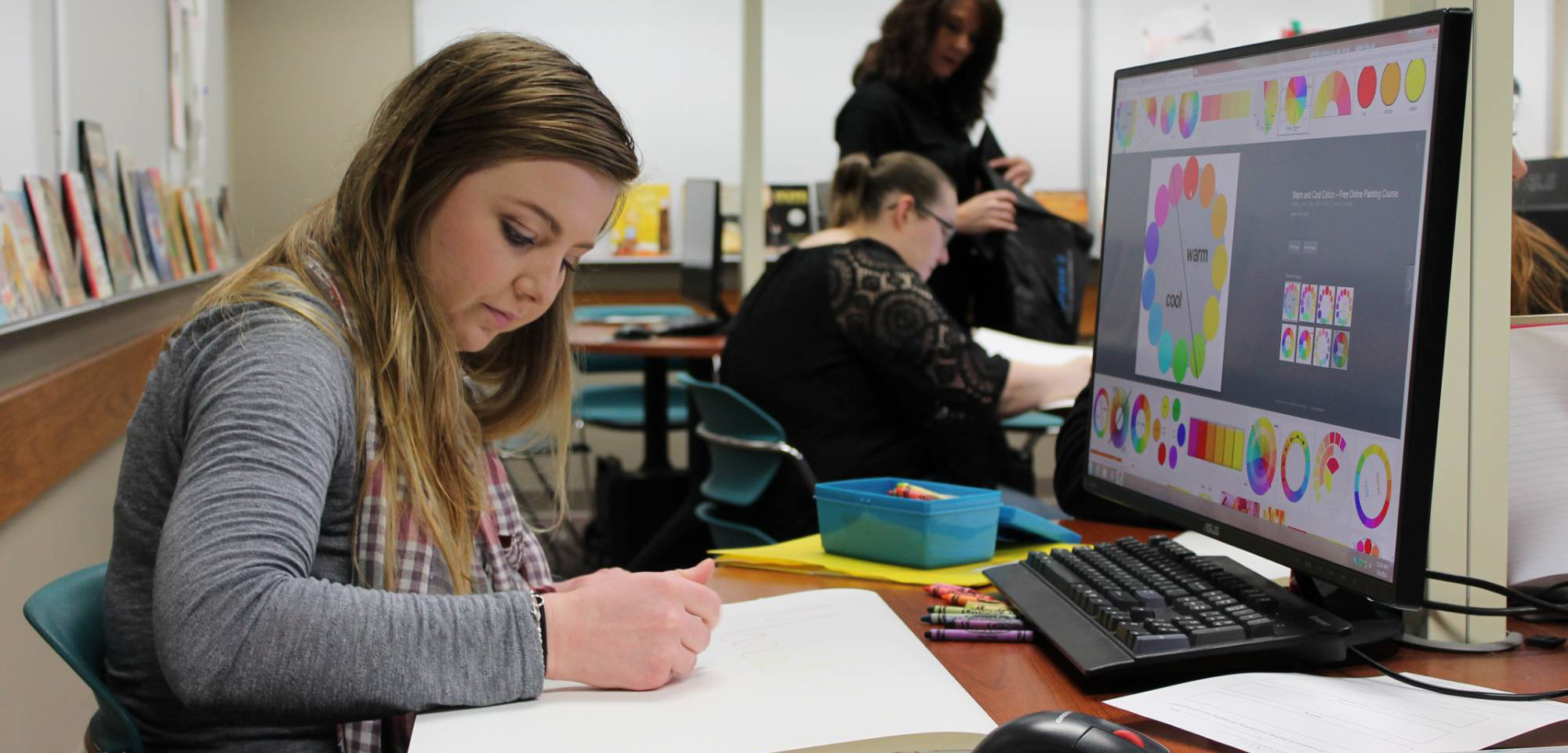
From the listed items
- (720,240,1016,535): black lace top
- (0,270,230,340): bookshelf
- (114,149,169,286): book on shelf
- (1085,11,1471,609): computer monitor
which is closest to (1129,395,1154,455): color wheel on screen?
(1085,11,1471,609): computer monitor

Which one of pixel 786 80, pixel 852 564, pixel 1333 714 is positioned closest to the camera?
pixel 1333 714

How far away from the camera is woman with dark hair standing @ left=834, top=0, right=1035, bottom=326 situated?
10.0ft

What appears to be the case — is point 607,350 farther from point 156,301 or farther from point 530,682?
point 530,682

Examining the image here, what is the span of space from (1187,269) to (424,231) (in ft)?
2.08

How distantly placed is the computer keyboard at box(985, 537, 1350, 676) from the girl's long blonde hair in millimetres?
489

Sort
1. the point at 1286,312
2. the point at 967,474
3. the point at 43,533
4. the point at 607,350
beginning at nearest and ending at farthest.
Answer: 1. the point at 1286,312
2. the point at 43,533
3. the point at 967,474
4. the point at 607,350

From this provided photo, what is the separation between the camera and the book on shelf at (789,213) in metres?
4.65

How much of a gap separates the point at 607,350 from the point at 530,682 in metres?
2.70

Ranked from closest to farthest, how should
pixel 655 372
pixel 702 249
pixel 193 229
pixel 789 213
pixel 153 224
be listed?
pixel 153 224 → pixel 193 229 → pixel 655 372 → pixel 702 249 → pixel 789 213

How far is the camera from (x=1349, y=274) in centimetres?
81

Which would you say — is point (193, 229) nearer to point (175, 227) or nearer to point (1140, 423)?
point (175, 227)

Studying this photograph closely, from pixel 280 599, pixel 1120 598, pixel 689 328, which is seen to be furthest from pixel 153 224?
pixel 1120 598

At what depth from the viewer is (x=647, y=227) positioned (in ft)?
16.7

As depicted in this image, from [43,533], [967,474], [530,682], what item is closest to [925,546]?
[530,682]
